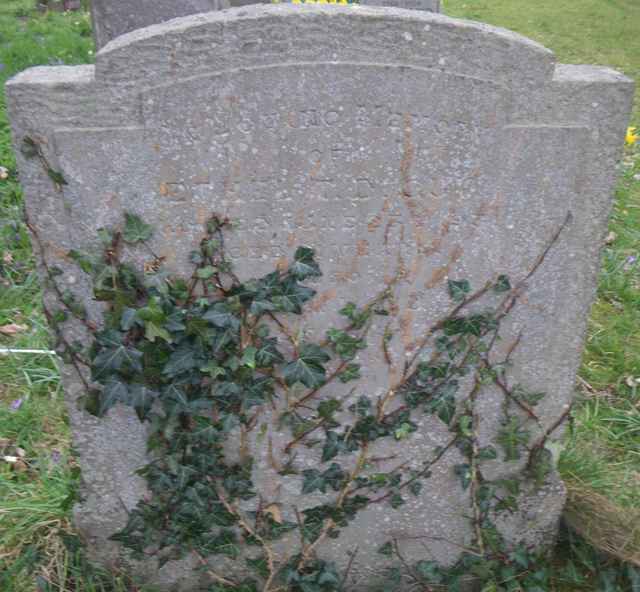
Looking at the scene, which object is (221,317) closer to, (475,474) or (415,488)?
(415,488)

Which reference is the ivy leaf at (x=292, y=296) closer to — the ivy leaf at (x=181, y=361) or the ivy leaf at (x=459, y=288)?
the ivy leaf at (x=181, y=361)

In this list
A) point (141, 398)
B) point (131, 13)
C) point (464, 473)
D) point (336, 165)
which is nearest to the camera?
point (336, 165)

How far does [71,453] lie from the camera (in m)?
2.29

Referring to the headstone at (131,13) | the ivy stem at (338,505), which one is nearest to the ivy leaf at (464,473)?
the ivy stem at (338,505)

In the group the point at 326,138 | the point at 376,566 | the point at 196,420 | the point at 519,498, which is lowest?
the point at 376,566

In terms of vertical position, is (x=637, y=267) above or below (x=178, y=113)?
below

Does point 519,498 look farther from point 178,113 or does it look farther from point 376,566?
point 178,113

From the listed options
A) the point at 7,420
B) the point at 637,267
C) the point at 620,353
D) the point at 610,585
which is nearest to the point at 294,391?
the point at 610,585

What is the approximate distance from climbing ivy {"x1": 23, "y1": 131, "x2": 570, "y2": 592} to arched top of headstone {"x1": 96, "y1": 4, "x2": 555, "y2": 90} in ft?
1.18

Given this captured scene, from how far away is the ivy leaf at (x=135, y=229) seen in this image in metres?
1.84

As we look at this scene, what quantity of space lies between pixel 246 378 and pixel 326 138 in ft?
2.27

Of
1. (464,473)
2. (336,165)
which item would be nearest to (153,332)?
(336,165)

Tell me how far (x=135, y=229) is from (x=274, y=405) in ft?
2.14

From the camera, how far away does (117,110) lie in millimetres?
1722
